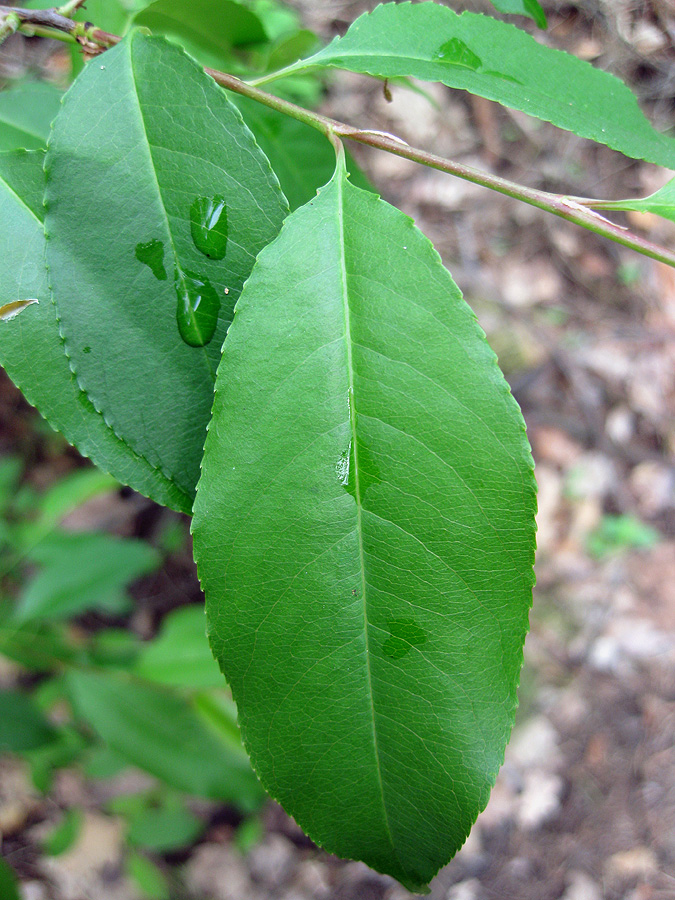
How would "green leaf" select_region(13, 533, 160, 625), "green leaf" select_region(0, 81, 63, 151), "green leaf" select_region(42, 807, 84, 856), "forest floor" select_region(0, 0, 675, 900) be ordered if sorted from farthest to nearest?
"forest floor" select_region(0, 0, 675, 900) < "green leaf" select_region(42, 807, 84, 856) < "green leaf" select_region(13, 533, 160, 625) < "green leaf" select_region(0, 81, 63, 151)

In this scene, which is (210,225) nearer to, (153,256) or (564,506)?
(153,256)

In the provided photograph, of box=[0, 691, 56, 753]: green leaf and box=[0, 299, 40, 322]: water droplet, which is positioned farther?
box=[0, 691, 56, 753]: green leaf

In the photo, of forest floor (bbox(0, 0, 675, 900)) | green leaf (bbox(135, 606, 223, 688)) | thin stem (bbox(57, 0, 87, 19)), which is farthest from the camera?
forest floor (bbox(0, 0, 675, 900))

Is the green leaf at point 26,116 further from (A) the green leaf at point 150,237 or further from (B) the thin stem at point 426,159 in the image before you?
(A) the green leaf at point 150,237

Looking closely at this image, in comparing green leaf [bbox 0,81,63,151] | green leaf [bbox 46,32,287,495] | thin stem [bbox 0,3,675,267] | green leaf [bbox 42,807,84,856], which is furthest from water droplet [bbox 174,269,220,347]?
green leaf [bbox 42,807,84,856]

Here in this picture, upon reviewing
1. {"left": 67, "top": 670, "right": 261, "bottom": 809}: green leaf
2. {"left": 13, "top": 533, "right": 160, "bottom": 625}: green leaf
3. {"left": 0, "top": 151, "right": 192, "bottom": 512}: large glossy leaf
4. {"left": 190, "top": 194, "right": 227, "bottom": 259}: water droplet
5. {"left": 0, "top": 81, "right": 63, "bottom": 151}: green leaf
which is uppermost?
{"left": 0, "top": 81, "right": 63, "bottom": 151}: green leaf

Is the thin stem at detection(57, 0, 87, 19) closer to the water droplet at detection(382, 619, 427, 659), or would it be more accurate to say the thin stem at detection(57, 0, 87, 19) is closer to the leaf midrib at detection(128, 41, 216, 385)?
the leaf midrib at detection(128, 41, 216, 385)

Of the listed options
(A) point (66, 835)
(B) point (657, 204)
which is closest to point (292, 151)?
(B) point (657, 204)

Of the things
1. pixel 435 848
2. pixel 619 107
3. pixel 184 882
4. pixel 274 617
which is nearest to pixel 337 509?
pixel 274 617
